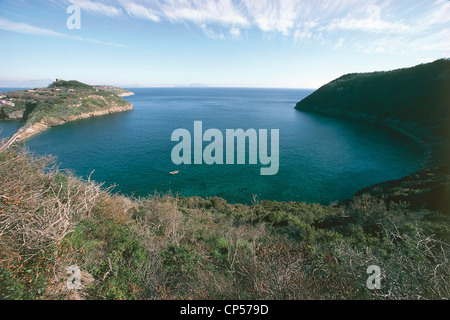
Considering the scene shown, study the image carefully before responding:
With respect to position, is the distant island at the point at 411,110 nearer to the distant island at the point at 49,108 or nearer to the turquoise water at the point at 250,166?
the turquoise water at the point at 250,166

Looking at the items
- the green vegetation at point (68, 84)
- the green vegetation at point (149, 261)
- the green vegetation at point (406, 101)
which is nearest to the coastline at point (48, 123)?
the green vegetation at point (149, 261)

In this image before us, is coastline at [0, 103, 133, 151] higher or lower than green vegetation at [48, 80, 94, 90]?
lower

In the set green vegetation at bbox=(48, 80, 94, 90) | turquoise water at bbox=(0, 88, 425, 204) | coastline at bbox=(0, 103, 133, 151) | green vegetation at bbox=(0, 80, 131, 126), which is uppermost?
→ green vegetation at bbox=(48, 80, 94, 90)

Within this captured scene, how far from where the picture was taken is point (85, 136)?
168ft

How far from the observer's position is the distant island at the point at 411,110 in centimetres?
1955

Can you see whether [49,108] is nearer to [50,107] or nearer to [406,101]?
[50,107]

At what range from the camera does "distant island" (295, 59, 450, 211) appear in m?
19.5

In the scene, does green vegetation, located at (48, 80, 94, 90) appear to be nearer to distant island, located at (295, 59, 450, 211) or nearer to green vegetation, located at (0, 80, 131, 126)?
green vegetation, located at (0, 80, 131, 126)

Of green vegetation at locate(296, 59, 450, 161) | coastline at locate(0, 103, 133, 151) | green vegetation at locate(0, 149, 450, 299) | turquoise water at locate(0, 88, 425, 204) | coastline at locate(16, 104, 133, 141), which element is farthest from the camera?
coastline at locate(16, 104, 133, 141)

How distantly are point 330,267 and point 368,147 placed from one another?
4592 cm

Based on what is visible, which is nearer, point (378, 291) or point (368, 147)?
point (378, 291)

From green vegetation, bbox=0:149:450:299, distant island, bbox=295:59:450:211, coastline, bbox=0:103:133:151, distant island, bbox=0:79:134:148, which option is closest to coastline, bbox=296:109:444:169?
distant island, bbox=295:59:450:211
